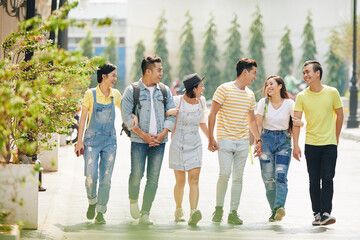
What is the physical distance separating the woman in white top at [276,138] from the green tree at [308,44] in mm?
50012

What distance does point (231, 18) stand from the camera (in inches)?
2522

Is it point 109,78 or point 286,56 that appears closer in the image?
point 109,78

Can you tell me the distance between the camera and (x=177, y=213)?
9.01 meters

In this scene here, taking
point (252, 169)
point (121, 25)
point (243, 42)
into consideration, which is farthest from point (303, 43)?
point (252, 169)

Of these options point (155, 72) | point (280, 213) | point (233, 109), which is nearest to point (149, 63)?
point (155, 72)

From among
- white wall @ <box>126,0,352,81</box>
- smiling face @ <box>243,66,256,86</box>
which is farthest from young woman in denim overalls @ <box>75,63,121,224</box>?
white wall @ <box>126,0,352,81</box>

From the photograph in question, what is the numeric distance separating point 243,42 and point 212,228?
55367mm

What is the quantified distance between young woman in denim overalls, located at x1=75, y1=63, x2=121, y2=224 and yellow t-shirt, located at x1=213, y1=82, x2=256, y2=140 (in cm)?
118

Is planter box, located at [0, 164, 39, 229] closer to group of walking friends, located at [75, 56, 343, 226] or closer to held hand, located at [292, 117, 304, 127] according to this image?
group of walking friends, located at [75, 56, 343, 226]

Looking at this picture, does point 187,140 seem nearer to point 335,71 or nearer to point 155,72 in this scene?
point 155,72

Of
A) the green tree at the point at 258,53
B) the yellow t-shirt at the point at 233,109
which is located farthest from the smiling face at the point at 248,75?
the green tree at the point at 258,53

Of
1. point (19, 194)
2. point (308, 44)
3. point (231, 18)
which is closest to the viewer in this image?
point (19, 194)

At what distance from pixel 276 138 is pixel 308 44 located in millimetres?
50761

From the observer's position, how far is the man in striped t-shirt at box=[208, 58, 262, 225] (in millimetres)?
8969
